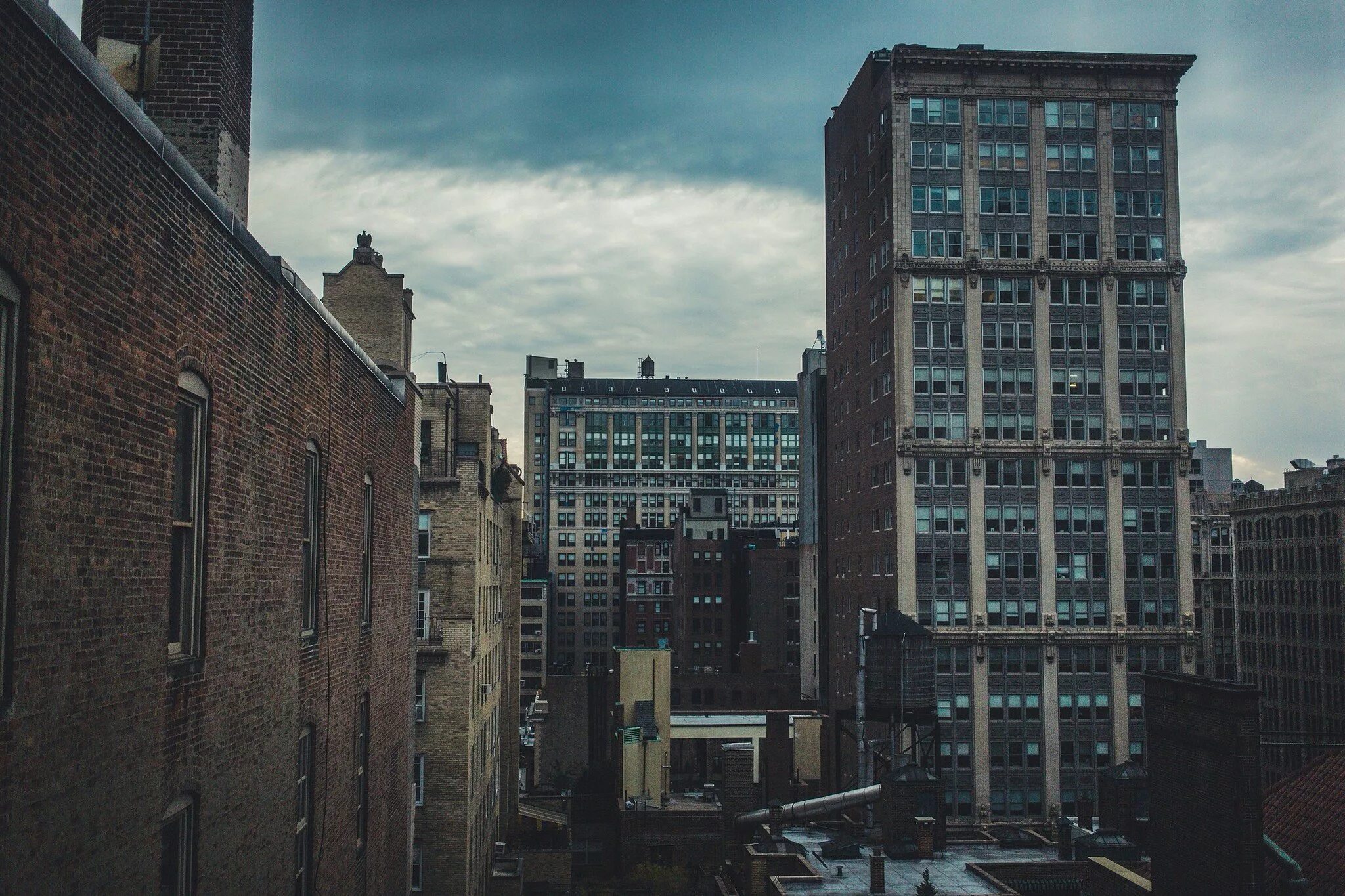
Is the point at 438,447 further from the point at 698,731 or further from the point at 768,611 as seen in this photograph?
the point at 768,611

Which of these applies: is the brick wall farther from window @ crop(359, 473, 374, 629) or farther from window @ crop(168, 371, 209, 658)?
window @ crop(168, 371, 209, 658)

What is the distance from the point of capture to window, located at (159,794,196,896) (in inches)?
364

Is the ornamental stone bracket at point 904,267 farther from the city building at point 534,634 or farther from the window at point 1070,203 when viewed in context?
the city building at point 534,634

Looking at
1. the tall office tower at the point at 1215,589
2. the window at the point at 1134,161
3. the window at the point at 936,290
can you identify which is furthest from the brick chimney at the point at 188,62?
the tall office tower at the point at 1215,589

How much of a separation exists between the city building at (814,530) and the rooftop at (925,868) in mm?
41376

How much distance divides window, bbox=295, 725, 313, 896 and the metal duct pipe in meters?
38.8

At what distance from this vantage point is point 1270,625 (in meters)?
108

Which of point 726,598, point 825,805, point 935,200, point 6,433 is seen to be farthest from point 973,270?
point 6,433

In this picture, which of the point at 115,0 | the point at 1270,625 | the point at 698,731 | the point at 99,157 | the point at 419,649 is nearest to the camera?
the point at 99,157

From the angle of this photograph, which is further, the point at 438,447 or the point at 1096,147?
the point at 1096,147

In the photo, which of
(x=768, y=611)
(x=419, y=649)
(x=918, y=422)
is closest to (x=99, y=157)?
(x=419, y=649)

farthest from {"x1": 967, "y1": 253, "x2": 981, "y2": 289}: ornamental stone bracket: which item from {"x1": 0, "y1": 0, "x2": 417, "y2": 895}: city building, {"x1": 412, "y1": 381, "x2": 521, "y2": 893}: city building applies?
{"x1": 0, "y1": 0, "x2": 417, "y2": 895}: city building

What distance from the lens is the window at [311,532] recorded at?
1401 centimetres

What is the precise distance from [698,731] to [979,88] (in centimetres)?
5135
